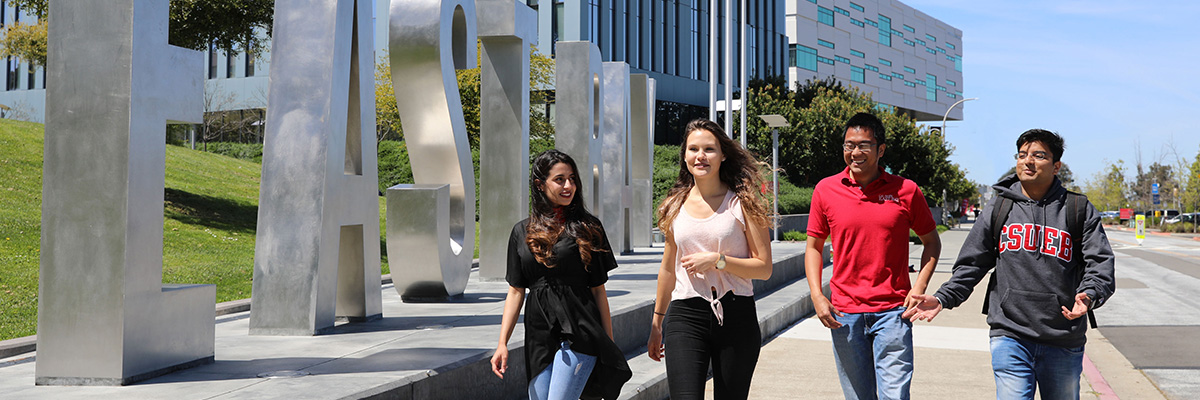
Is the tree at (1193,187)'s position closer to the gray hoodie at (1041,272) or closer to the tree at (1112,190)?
the tree at (1112,190)

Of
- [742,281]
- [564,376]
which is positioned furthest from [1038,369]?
[564,376]

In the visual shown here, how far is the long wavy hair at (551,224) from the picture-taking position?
3.96 meters

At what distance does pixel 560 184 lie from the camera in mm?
4000

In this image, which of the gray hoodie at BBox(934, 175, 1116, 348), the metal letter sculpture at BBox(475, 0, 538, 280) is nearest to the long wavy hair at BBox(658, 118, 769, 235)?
the gray hoodie at BBox(934, 175, 1116, 348)

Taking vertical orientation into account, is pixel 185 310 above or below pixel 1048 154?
below

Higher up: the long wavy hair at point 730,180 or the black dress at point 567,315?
the long wavy hair at point 730,180

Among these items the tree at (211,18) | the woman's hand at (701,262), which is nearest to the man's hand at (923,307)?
the woman's hand at (701,262)

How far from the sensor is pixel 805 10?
58375 mm

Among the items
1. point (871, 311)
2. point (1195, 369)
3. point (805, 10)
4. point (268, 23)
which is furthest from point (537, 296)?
point (805, 10)

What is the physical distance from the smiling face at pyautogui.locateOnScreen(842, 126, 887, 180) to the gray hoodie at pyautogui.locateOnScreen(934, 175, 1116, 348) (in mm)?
568

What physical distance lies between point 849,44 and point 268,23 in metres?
48.7

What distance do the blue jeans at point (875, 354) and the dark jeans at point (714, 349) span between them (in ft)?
→ 1.88

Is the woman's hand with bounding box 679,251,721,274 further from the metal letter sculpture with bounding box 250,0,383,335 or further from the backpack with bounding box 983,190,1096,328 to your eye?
the metal letter sculpture with bounding box 250,0,383,335

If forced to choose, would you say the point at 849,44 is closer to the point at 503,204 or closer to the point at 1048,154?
the point at 503,204
